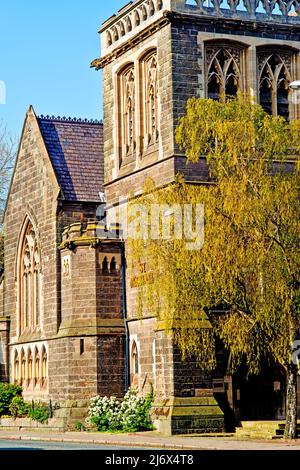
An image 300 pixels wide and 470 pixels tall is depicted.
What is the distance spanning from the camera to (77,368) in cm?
3509

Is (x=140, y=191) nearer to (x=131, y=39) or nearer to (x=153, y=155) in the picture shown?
(x=153, y=155)

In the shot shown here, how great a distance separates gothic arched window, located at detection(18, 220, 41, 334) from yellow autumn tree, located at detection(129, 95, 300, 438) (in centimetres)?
1033

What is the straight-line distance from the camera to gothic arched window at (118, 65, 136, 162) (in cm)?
3644

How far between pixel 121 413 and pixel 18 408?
7.17 meters

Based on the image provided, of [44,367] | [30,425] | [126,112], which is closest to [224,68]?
[126,112]

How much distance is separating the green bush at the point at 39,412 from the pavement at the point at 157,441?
93.8 inches

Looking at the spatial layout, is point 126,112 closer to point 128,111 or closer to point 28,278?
point 128,111

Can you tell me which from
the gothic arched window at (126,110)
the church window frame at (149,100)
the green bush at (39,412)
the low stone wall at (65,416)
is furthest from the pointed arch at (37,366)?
the church window frame at (149,100)

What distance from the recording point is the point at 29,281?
136 feet

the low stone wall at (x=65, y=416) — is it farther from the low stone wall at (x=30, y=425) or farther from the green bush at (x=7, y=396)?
the green bush at (x=7, y=396)

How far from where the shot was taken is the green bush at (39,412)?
37.0m

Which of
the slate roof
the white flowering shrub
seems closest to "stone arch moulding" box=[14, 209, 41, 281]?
the slate roof

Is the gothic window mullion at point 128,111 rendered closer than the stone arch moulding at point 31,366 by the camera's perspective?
Yes

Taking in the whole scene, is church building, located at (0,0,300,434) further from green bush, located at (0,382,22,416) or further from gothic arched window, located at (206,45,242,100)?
green bush, located at (0,382,22,416)
